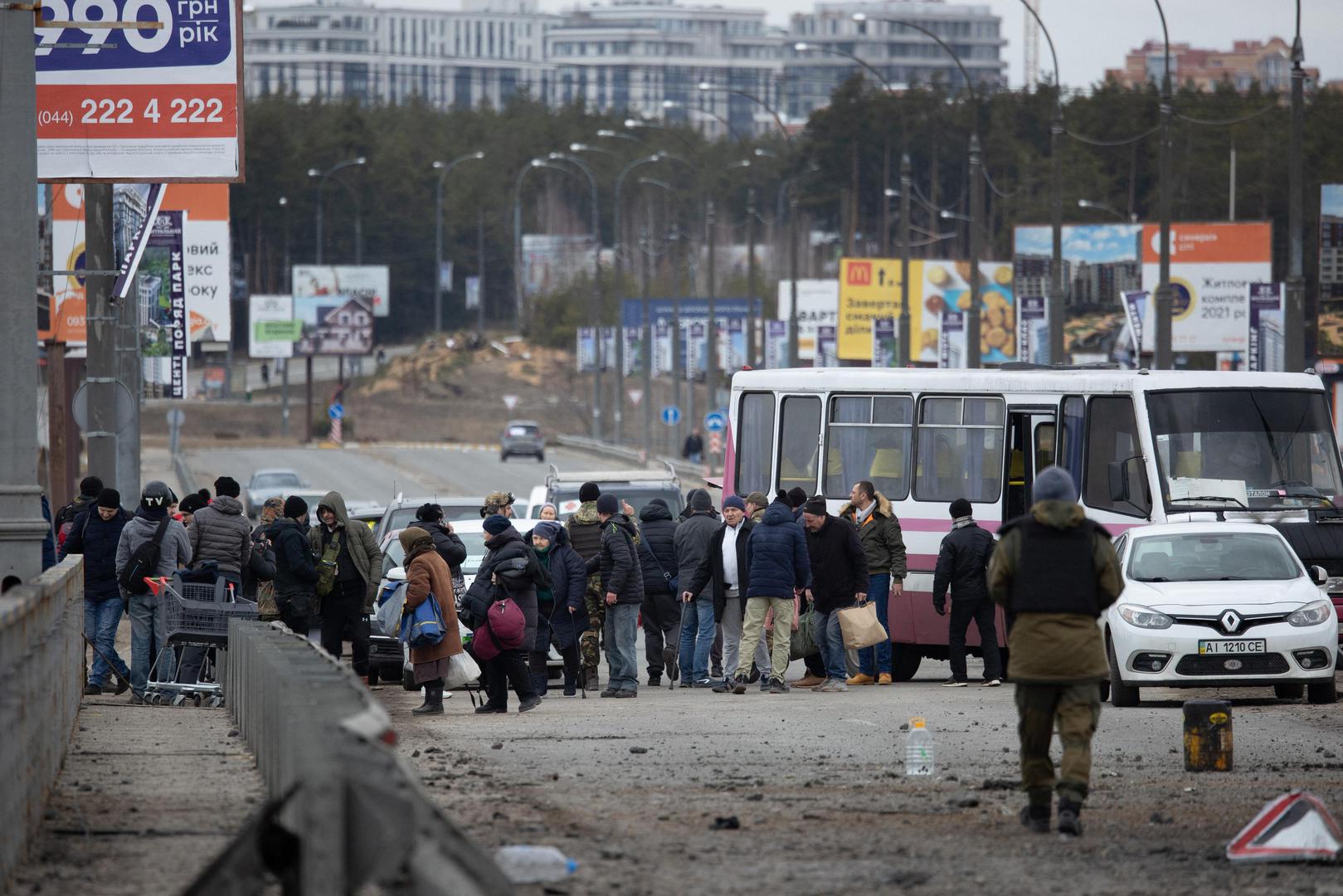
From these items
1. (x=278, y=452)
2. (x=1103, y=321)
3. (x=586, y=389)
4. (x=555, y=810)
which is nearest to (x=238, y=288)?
(x=586, y=389)

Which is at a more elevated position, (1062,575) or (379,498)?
(1062,575)

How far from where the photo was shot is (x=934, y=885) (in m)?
8.53

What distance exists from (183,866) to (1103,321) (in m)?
69.8

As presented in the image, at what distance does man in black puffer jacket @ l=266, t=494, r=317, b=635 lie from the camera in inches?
739

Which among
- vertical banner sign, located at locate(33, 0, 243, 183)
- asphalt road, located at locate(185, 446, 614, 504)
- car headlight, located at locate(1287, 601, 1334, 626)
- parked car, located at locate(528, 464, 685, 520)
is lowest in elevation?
asphalt road, located at locate(185, 446, 614, 504)

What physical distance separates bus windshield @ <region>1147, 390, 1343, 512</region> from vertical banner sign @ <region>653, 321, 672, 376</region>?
194 ft

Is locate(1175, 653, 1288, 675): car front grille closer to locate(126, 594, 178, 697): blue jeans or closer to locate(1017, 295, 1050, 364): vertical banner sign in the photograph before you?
locate(126, 594, 178, 697): blue jeans

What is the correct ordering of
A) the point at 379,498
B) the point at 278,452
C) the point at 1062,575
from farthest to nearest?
the point at 278,452, the point at 379,498, the point at 1062,575

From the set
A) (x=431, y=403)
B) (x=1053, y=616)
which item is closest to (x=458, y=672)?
(x=1053, y=616)

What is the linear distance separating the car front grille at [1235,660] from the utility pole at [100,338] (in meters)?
12.1

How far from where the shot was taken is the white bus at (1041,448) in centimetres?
2078

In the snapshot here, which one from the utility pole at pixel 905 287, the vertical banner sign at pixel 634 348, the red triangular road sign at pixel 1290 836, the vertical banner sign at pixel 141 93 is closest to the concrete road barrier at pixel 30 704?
the red triangular road sign at pixel 1290 836

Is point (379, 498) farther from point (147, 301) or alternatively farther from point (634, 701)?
point (634, 701)

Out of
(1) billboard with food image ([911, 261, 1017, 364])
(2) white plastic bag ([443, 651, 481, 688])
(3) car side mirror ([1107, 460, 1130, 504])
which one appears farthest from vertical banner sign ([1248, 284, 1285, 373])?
(2) white plastic bag ([443, 651, 481, 688])
